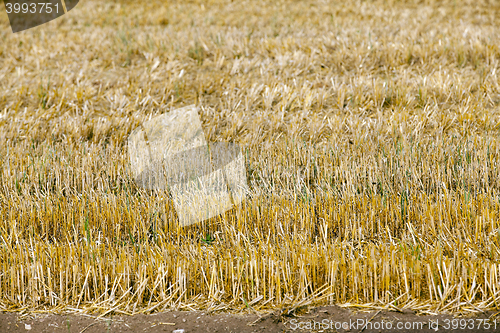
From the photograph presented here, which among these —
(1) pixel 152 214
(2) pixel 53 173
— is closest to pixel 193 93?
(2) pixel 53 173

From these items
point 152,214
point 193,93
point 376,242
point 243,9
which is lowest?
point 376,242

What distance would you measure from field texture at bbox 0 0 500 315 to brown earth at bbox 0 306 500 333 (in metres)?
Answer: 0.07

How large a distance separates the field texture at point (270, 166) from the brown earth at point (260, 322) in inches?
2.8

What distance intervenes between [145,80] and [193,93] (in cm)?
71

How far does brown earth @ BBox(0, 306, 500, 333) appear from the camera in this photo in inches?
97.3

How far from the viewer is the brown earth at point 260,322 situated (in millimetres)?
2473

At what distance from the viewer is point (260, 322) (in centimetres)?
257

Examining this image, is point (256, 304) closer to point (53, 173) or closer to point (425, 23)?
point (53, 173)

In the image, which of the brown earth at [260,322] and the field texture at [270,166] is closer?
the brown earth at [260,322]

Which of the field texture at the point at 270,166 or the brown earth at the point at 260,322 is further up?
the field texture at the point at 270,166

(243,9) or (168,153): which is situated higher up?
(243,9)

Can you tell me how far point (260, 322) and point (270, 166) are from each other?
70.0 inches

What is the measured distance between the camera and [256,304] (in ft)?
8.91

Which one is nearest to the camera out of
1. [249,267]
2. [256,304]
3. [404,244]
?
[256,304]
